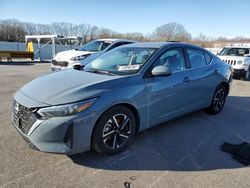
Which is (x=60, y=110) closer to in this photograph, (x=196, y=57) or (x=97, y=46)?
(x=196, y=57)

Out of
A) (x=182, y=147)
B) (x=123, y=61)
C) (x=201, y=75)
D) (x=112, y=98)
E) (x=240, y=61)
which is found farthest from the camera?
(x=240, y=61)

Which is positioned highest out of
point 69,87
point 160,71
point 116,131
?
point 160,71

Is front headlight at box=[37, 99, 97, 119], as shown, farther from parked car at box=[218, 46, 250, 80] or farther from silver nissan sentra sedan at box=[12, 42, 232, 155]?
parked car at box=[218, 46, 250, 80]

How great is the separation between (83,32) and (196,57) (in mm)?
59853

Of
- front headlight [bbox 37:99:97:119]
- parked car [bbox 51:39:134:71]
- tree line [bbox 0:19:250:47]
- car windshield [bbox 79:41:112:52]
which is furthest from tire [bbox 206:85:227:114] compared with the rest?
tree line [bbox 0:19:250:47]

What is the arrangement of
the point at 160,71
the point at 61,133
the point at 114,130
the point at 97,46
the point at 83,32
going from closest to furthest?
the point at 61,133 < the point at 114,130 < the point at 160,71 < the point at 97,46 < the point at 83,32

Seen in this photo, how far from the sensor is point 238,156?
3486mm

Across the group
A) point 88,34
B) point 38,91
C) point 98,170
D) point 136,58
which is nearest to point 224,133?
point 136,58

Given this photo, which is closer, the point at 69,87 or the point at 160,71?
the point at 69,87

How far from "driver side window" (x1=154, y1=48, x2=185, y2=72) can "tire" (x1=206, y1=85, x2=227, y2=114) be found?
1.49 metres

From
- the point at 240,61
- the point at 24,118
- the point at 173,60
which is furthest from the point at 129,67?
the point at 240,61

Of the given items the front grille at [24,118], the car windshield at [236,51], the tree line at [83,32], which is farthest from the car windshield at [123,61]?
the tree line at [83,32]

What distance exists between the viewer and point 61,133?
2773 millimetres

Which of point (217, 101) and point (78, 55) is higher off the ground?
point (78, 55)
